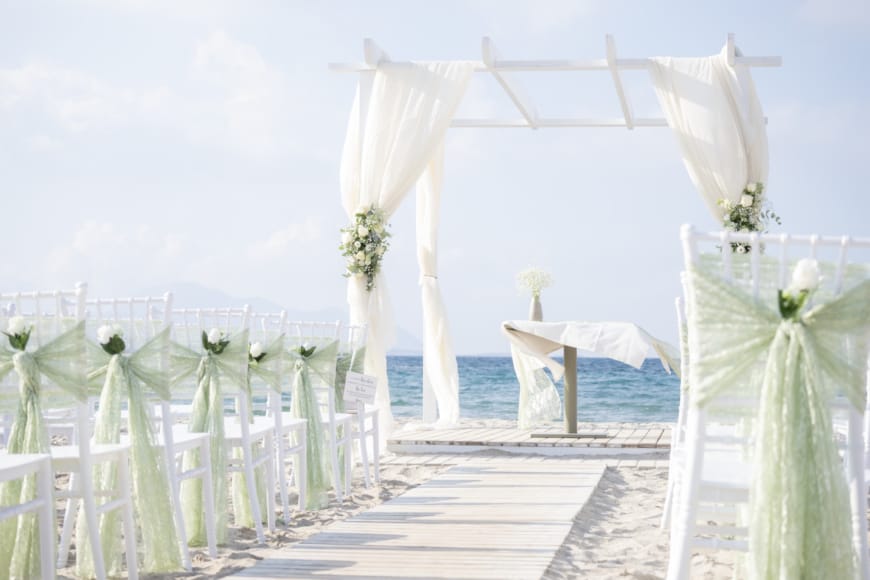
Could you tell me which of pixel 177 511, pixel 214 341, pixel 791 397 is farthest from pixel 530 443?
pixel 791 397

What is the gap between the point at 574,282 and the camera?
26703 millimetres

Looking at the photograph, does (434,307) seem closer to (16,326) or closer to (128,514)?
(128,514)

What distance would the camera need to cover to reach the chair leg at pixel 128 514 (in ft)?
11.6

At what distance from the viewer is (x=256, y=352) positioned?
15.6ft

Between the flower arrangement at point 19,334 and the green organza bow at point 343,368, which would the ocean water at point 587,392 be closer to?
the green organza bow at point 343,368

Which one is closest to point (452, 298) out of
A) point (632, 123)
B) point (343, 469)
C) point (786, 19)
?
point (786, 19)

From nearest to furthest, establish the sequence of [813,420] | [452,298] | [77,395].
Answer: [813,420]
[77,395]
[452,298]

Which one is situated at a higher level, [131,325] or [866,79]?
[866,79]

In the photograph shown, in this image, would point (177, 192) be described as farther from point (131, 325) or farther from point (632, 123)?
point (131, 325)

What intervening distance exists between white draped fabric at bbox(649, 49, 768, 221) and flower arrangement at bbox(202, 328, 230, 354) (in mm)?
4208

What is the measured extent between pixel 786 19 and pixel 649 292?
7164mm

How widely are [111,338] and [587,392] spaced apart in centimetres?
2000

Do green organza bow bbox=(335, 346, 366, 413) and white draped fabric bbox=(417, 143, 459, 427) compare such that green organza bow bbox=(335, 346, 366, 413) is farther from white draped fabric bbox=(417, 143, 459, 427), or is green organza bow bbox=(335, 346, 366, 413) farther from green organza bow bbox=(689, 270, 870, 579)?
green organza bow bbox=(689, 270, 870, 579)

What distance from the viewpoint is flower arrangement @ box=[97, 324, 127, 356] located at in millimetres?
3709
